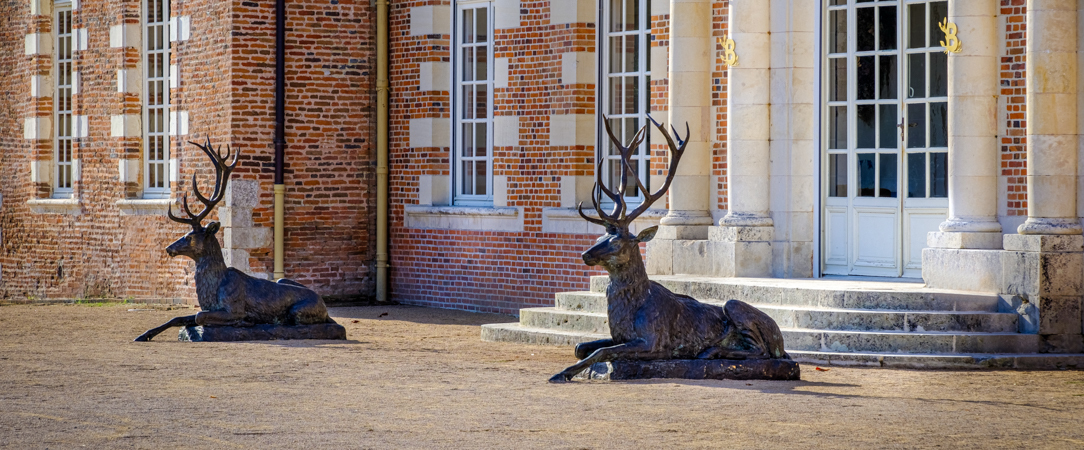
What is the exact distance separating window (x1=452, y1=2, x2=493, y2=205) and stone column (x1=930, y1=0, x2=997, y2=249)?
19.5 feet

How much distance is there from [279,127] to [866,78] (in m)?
6.70

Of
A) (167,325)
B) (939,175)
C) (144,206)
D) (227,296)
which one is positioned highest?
(939,175)

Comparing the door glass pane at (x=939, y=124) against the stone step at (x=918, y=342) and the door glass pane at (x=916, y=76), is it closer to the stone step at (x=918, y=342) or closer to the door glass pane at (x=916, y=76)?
the door glass pane at (x=916, y=76)

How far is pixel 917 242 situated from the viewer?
1129 cm

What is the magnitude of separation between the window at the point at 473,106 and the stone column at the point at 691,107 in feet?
10.5

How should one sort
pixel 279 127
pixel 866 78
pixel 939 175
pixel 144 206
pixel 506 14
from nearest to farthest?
pixel 939 175 → pixel 866 78 → pixel 506 14 → pixel 279 127 → pixel 144 206

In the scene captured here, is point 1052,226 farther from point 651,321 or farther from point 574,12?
point 574,12

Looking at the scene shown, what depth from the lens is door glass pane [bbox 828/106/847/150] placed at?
38.6ft

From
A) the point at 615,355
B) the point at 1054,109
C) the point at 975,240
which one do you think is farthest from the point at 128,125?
the point at 1054,109

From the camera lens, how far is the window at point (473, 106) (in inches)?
596

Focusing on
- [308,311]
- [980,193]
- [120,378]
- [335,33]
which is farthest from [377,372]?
[335,33]

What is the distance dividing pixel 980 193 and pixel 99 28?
37.8ft

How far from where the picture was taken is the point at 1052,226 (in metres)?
10.0

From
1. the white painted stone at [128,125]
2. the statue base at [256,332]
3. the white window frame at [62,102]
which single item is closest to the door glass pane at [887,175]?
the statue base at [256,332]
